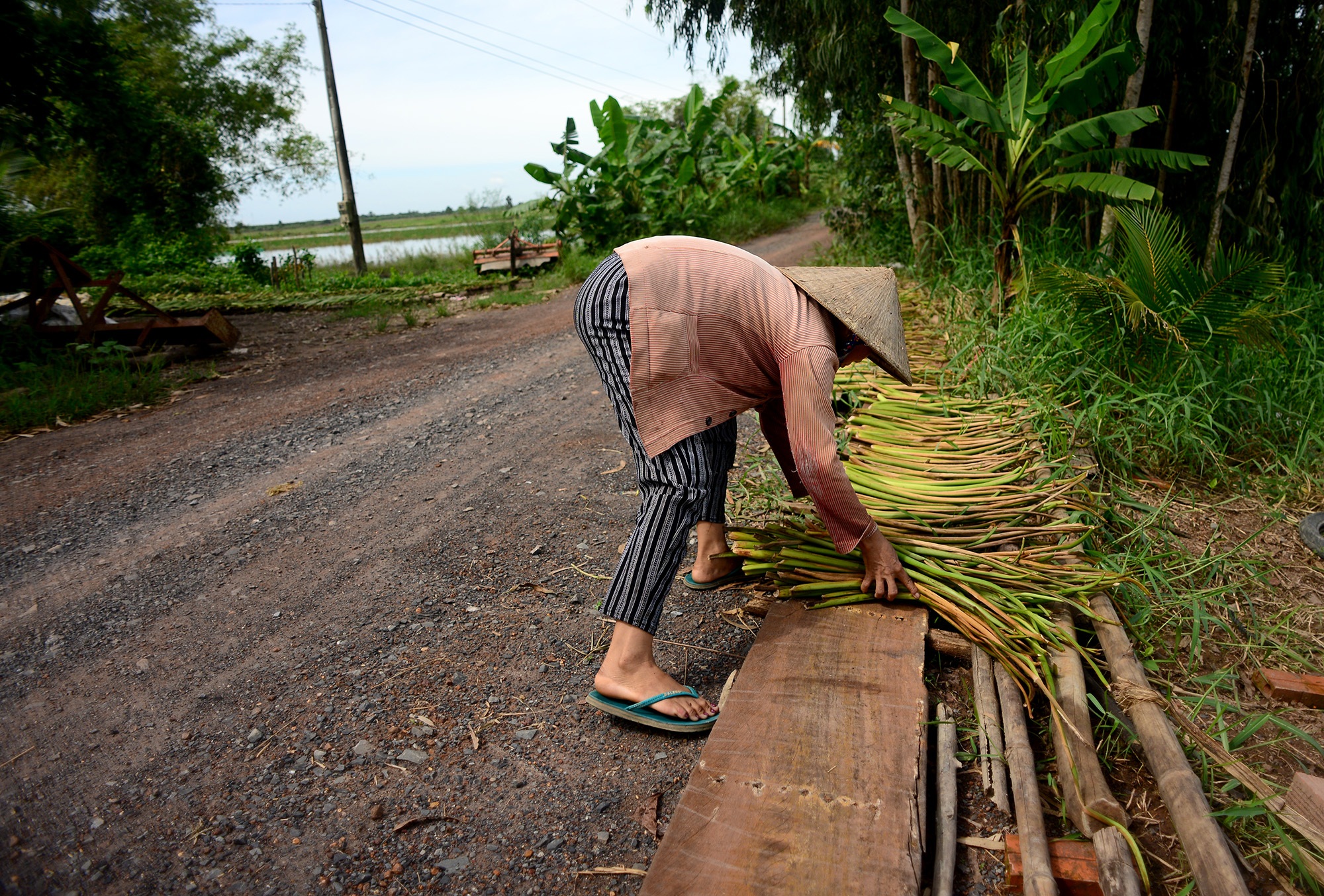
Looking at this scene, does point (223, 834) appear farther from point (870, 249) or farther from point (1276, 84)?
point (870, 249)

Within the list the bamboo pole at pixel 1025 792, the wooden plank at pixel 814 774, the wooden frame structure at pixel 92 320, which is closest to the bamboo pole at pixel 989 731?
the bamboo pole at pixel 1025 792

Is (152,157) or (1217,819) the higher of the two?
(152,157)

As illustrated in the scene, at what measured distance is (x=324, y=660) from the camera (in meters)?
2.20

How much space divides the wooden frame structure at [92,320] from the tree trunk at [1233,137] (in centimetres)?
679

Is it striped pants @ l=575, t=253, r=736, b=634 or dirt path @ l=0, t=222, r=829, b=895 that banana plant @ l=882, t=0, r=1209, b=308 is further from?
striped pants @ l=575, t=253, r=736, b=634

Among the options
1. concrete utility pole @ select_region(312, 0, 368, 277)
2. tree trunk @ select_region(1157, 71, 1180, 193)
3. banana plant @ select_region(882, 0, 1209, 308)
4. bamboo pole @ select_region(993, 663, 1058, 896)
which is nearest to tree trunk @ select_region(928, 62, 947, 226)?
banana plant @ select_region(882, 0, 1209, 308)

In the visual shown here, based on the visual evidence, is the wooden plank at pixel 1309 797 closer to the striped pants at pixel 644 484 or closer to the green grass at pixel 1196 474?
the green grass at pixel 1196 474

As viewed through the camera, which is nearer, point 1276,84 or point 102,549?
point 102,549

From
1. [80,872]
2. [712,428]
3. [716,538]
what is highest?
[712,428]

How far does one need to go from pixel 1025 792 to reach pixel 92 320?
656 centimetres

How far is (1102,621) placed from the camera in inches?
78.1

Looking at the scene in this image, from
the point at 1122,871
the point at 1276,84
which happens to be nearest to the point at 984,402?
the point at 1122,871

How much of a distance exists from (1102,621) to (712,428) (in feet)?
3.64

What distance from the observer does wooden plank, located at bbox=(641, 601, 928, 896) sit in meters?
1.35
